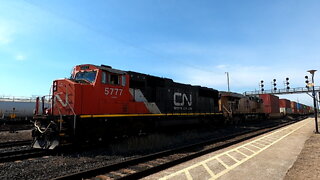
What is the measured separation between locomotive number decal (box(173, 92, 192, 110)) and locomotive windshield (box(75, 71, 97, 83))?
596cm

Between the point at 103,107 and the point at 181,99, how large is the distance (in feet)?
21.4

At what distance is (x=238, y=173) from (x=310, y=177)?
1651 millimetres

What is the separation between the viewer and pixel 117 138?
11.1 meters

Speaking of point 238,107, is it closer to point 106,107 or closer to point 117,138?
point 117,138

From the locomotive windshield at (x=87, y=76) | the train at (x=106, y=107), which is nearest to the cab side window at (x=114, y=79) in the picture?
the train at (x=106, y=107)

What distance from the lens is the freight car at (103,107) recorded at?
8.84 meters

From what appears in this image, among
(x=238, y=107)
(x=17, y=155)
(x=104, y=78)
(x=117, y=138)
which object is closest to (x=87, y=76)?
(x=104, y=78)

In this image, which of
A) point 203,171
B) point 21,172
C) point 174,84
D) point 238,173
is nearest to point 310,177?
point 238,173

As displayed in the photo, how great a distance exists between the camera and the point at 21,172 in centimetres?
604

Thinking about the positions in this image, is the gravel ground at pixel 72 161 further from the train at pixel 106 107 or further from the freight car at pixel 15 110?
the freight car at pixel 15 110

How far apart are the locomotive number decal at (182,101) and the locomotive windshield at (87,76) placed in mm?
5962

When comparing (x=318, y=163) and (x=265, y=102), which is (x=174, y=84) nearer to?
(x=318, y=163)

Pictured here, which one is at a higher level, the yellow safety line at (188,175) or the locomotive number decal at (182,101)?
the locomotive number decal at (182,101)

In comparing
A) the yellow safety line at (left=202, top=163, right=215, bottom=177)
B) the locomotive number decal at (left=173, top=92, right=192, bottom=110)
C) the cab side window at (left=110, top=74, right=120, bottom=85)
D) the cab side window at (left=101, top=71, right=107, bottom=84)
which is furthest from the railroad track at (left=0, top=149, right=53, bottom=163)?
the locomotive number decal at (left=173, top=92, right=192, bottom=110)
